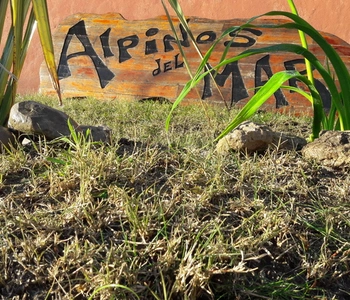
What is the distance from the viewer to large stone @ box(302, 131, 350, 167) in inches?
82.9

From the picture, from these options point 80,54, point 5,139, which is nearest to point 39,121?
point 5,139

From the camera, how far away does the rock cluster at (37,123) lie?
2.23 metres

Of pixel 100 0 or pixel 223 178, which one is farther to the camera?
pixel 100 0

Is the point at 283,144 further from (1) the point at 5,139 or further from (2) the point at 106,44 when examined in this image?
(2) the point at 106,44

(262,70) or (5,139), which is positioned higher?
(5,139)

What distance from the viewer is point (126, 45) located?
477 cm

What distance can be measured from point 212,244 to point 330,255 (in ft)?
1.14

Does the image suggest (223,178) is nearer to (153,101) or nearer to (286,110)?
(286,110)

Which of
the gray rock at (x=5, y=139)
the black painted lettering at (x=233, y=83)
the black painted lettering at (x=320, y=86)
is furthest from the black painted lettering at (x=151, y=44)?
the gray rock at (x=5, y=139)

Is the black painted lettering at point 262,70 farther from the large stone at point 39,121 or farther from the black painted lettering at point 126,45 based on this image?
the large stone at point 39,121

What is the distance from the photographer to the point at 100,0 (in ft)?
16.9

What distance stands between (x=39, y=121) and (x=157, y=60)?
8.18ft

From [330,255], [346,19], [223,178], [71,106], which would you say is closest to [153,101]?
[71,106]

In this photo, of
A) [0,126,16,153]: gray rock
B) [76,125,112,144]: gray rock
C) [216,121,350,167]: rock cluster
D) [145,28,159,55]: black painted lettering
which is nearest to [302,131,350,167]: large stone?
[216,121,350,167]: rock cluster
